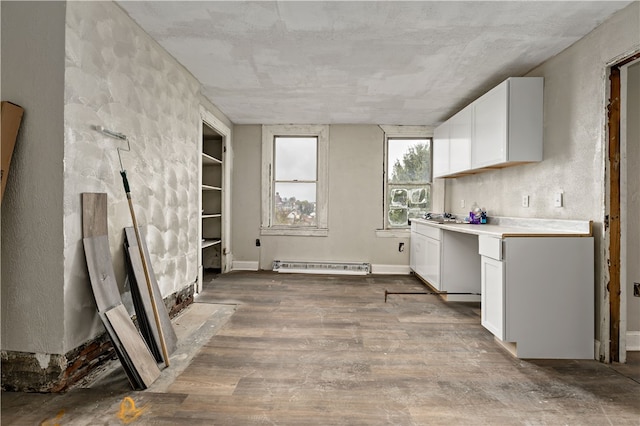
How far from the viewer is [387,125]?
18.0 feet

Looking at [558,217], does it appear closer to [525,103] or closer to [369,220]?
[525,103]

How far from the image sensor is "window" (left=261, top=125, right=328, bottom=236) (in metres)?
5.58

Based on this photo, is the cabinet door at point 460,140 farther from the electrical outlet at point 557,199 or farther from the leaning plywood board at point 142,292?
the leaning plywood board at point 142,292

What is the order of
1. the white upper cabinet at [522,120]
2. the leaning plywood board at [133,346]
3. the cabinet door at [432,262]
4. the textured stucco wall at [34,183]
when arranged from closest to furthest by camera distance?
the textured stucco wall at [34,183], the leaning plywood board at [133,346], the white upper cabinet at [522,120], the cabinet door at [432,262]

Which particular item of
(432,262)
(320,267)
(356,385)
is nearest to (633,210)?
(432,262)

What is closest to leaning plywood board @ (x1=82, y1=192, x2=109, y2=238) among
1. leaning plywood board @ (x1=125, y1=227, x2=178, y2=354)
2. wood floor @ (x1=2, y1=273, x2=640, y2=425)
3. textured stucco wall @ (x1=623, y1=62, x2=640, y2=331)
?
leaning plywood board @ (x1=125, y1=227, x2=178, y2=354)

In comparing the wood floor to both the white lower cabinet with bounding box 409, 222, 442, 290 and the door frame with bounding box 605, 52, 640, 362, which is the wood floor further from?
the white lower cabinet with bounding box 409, 222, 442, 290

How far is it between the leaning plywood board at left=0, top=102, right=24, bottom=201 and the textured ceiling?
1.06 meters

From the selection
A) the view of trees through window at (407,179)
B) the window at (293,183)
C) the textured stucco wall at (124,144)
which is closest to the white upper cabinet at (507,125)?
the view of trees through window at (407,179)

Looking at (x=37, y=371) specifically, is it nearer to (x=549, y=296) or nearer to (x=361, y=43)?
(x=361, y=43)

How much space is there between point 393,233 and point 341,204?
0.99m

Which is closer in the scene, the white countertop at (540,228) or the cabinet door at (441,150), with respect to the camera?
the white countertop at (540,228)

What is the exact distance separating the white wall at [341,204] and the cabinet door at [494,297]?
2767mm

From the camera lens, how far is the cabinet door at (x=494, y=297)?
249 centimetres
